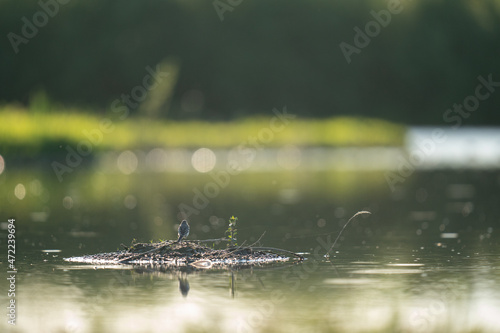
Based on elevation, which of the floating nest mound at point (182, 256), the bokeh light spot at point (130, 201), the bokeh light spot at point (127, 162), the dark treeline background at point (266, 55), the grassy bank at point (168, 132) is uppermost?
the dark treeline background at point (266, 55)

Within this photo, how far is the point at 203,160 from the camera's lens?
34.2 meters

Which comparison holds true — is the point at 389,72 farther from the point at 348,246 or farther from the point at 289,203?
the point at 348,246

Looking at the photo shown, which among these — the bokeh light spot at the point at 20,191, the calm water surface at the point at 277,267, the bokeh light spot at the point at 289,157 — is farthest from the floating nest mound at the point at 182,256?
the bokeh light spot at the point at 289,157

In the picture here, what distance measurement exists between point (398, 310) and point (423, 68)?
5523 centimetres

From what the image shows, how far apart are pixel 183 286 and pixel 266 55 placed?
53.1m

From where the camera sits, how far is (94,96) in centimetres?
5962

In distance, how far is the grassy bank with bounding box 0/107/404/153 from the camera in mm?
30000

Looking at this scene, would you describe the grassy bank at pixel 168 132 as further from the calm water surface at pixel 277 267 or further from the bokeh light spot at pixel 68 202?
the bokeh light spot at pixel 68 202

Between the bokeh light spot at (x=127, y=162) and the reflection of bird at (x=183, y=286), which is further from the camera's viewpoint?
the bokeh light spot at (x=127, y=162)

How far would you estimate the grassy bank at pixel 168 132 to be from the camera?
30.0 meters

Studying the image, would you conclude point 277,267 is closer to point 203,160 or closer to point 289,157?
point 203,160

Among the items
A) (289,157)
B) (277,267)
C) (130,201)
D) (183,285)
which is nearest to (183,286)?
(183,285)

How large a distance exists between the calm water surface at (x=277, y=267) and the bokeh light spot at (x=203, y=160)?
8.46m

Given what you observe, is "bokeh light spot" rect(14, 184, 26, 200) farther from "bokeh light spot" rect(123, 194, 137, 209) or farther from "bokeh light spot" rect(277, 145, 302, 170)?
"bokeh light spot" rect(277, 145, 302, 170)
